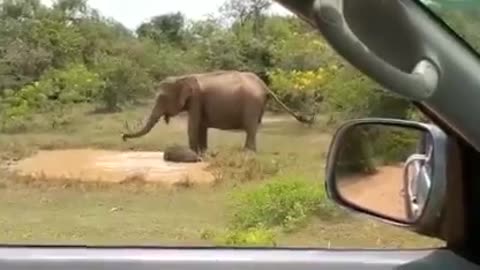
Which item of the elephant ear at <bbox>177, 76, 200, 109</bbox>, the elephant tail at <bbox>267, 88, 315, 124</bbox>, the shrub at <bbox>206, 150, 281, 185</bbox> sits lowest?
the shrub at <bbox>206, 150, 281, 185</bbox>

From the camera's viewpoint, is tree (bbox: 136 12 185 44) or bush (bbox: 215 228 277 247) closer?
bush (bbox: 215 228 277 247)

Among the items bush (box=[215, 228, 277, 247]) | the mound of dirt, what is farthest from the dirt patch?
the mound of dirt

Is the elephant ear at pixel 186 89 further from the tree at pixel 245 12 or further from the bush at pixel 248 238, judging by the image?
the bush at pixel 248 238

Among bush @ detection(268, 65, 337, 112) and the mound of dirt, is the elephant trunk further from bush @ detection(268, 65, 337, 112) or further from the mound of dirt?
bush @ detection(268, 65, 337, 112)

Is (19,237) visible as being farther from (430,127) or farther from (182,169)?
(430,127)

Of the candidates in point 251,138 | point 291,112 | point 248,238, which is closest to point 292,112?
point 291,112

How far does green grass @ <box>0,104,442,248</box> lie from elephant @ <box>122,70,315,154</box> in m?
0.02

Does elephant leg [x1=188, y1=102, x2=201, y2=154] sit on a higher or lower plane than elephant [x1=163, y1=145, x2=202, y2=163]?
higher

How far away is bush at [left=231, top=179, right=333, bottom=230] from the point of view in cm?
187

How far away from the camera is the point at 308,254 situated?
1653 mm

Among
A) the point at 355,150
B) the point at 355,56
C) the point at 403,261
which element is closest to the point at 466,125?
the point at 355,56

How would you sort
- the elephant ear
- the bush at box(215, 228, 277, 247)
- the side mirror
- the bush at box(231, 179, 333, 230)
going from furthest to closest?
the elephant ear, the bush at box(231, 179, 333, 230), the bush at box(215, 228, 277, 247), the side mirror

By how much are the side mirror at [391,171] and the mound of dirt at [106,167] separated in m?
0.73

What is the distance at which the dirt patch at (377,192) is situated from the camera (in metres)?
1.17
